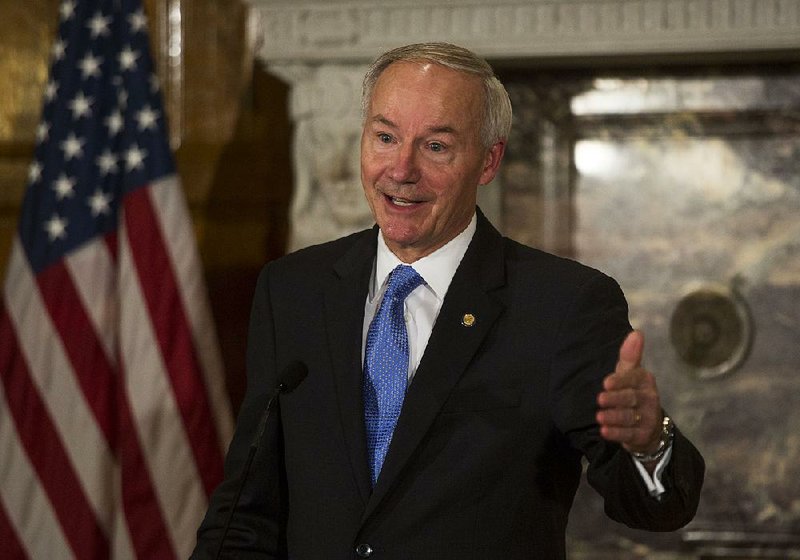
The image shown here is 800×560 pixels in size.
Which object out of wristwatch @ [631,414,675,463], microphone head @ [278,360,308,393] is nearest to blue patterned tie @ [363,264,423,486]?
microphone head @ [278,360,308,393]

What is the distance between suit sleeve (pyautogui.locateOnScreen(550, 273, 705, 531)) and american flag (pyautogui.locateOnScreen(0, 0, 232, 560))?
1826mm

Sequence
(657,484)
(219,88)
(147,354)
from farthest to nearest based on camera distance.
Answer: (219,88)
(147,354)
(657,484)

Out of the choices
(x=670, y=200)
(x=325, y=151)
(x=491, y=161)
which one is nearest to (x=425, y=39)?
(x=325, y=151)

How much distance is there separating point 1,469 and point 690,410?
2.02 meters

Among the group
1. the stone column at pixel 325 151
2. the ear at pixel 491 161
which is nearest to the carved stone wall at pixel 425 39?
the stone column at pixel 325 151

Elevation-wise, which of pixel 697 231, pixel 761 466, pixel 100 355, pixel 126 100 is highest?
pixel 126 100

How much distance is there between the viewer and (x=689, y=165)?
139 inches

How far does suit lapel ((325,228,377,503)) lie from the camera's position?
5.62 feet

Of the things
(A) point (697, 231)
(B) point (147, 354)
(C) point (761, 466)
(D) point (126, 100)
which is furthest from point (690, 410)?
(D) point (126, 100)

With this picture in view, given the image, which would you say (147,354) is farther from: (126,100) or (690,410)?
(690,410)

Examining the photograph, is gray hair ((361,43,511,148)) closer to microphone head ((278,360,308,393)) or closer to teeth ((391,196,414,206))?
teeth ((391,196,414,206))

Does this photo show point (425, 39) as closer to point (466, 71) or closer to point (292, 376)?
point (466, 71)

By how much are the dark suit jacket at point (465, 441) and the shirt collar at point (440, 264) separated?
23 mm

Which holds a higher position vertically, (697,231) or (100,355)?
(697,231)
